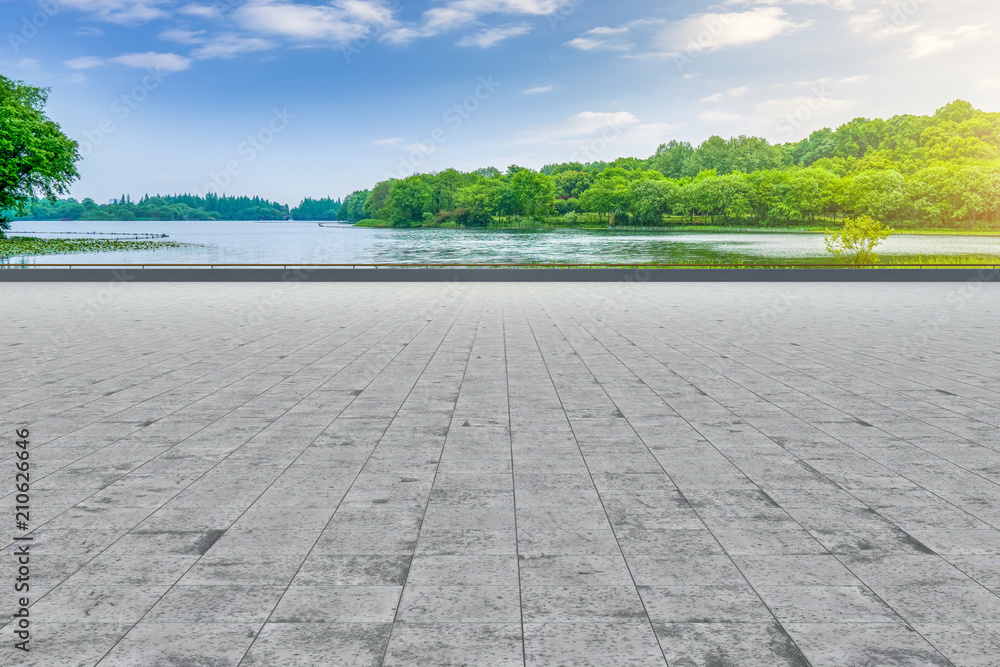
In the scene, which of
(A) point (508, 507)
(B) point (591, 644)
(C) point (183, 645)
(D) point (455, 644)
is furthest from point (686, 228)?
(C) point (183, 645)

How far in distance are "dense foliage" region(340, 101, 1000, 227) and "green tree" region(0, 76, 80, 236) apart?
3276 inches

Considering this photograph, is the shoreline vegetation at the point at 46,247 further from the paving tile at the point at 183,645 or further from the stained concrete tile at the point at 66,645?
the paving tile at the point at 183,645

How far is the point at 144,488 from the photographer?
476cm

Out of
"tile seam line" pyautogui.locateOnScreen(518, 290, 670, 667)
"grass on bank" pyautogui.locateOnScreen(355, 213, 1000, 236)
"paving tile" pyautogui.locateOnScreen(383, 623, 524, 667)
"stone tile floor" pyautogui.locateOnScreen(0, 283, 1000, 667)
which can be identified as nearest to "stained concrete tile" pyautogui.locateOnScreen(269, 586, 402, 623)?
"stone tile floor" pyautogui.locateOnScreen(0, 283, 1000, 667)

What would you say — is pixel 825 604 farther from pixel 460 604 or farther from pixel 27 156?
pixel 27 156

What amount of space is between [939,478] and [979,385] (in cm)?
415

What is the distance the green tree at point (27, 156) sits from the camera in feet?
146

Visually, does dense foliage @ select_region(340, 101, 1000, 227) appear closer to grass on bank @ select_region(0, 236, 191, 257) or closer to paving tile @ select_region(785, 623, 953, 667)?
grass on bank @ select_region(0, 236, 191, 257)

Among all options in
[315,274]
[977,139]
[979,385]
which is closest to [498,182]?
[977,139]

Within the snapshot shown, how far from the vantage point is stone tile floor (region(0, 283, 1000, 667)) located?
297cm

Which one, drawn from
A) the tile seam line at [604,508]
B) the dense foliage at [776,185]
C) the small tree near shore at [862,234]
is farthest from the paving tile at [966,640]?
the dense foliage at [776,185]

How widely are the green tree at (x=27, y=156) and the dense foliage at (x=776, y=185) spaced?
8320 cm

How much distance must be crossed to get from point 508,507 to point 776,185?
10976cm

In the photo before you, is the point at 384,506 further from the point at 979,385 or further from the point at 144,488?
the point at 979,385
